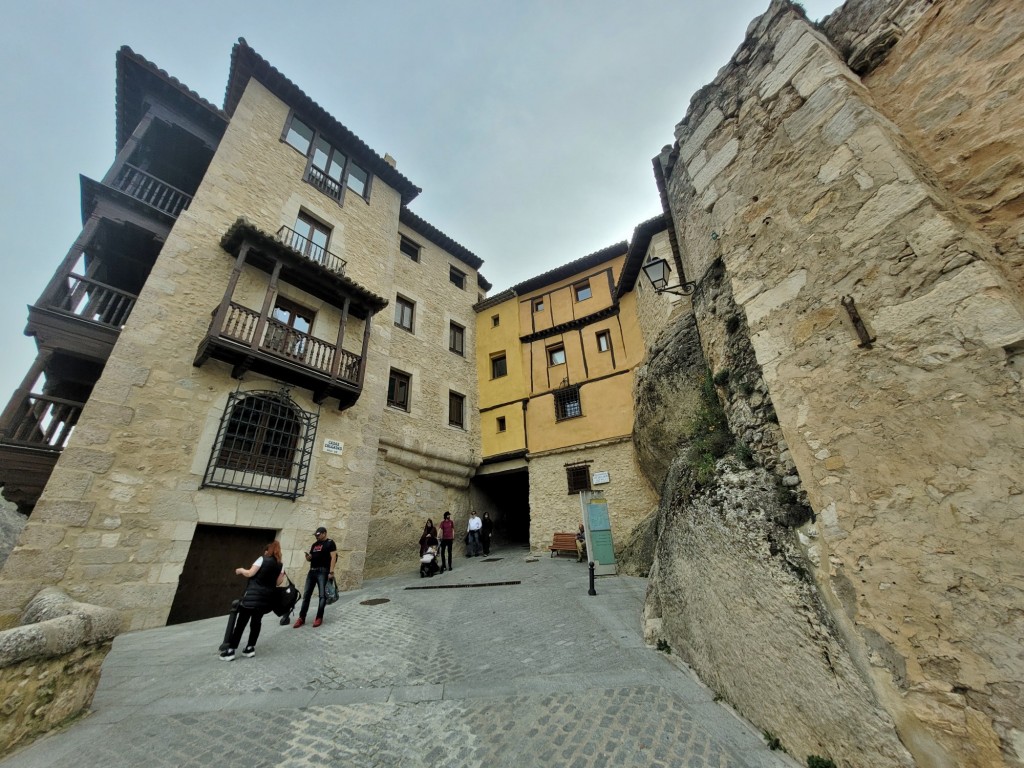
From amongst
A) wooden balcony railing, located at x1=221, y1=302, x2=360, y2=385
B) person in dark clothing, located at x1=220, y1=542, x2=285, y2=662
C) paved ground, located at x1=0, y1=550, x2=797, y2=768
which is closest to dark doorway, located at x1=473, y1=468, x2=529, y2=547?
wooden balcony railing, located at x1=221, y1=302, x2=360, y2=385

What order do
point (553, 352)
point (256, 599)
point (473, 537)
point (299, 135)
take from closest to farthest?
point (256, 599) < point (299, 135) < point (473, 537) < point (553, 352)

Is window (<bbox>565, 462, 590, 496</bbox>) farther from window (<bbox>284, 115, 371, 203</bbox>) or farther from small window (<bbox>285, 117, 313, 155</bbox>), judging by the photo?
small window (<bbox>285, 117, 313, 155</bbox>)

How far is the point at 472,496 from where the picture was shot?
47.3 ft

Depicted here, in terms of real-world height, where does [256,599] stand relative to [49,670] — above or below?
above

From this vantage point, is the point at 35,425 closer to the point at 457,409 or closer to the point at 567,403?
the point at 457,409

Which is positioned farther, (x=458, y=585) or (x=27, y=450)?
(x=458, y=585)

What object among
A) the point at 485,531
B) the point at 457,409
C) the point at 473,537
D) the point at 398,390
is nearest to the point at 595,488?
the point at 485,531

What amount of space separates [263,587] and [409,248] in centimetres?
1427

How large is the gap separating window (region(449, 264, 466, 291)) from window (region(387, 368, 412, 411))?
236 inches

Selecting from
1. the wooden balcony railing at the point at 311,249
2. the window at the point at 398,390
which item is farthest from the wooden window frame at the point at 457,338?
the wooden balcony railing at the point at 311,249

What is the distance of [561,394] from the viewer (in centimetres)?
1403

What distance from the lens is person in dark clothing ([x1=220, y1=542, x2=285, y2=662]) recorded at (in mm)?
4289

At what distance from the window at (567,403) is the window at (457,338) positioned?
4.59m

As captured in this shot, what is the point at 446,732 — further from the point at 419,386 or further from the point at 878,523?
the point at 419,386
